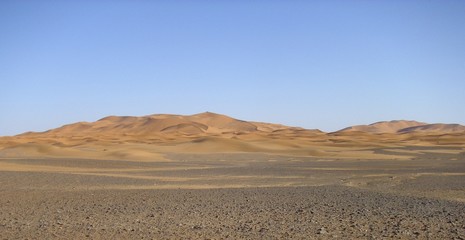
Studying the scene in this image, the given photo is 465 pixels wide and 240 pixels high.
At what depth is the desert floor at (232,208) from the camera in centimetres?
1013

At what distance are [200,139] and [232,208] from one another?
44.9m

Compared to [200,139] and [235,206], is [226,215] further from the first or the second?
[200,139]

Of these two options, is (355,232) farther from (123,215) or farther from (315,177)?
(315,177)

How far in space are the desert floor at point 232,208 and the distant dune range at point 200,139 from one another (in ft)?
61.9

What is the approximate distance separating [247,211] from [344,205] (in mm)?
2656

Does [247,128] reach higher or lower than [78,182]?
higher

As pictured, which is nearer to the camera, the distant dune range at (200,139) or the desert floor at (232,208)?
the desert floor at (232,208)

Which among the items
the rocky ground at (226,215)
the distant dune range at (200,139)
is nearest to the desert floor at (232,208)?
the rocky ground at (226,215)

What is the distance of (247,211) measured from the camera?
501 inches

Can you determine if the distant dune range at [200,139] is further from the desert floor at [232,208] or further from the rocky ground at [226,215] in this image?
the rocky ground at [226,215]

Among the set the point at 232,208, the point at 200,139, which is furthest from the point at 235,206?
the point at 200,139

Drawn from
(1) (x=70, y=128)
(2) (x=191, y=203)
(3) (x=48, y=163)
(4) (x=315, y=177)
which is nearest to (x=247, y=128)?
(1) (x=70, y=128)

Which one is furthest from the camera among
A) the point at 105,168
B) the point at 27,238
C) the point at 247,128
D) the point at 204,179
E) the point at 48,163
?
the point at 247,128

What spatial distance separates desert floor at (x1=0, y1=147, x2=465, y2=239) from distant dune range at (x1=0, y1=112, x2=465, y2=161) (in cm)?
1888
